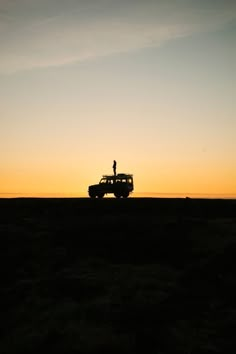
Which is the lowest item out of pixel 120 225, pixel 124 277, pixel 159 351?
pixel 159 351

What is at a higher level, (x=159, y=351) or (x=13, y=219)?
(x=13, y=219)

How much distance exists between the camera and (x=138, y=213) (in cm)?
2081

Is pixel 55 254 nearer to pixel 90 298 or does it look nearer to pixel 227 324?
pixel 90 298

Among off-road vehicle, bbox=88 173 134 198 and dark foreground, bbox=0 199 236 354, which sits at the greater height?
off-road vehicle, bbox=88 173 134 198

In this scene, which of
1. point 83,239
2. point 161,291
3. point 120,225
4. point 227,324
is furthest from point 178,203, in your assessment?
point 227,324

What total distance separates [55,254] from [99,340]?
585 cm

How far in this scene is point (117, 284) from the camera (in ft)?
39.9

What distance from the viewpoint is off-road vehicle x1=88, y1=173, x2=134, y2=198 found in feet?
109

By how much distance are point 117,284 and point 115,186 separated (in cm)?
2134

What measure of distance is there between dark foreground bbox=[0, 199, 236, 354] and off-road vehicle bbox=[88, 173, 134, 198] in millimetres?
13538

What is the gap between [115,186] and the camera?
1314 inches

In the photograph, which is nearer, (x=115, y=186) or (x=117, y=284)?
(x=117, y=284)

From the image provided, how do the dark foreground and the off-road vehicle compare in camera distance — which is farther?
the off-road vehicle

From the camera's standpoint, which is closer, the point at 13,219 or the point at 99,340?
the point at 99,340
